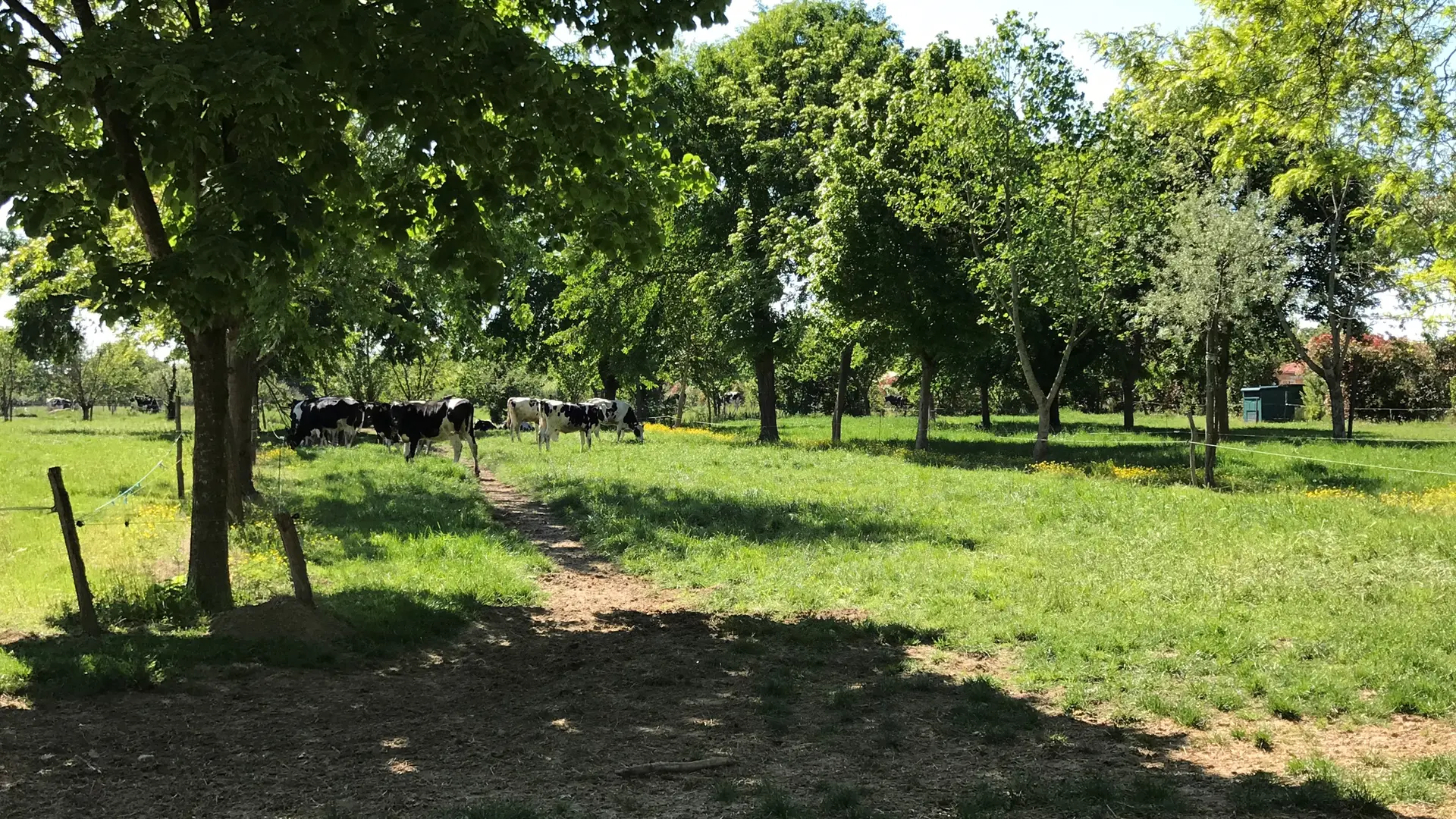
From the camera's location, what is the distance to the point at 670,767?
5.88 m

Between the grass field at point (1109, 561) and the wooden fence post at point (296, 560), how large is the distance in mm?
4290

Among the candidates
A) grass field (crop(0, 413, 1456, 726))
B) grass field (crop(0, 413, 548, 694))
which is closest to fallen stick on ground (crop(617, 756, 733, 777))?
grass field (crop(0, 413, 1456, 726))

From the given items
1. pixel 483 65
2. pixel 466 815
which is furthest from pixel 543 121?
pixel 466 815

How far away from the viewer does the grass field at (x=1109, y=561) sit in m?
7.80

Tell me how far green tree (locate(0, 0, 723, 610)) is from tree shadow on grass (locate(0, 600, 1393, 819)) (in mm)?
2920

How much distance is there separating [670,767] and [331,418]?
116 ft

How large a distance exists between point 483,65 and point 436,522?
363 inches

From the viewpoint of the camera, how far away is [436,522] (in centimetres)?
1536

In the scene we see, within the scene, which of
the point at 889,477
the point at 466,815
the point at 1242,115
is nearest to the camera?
the point at 466,815

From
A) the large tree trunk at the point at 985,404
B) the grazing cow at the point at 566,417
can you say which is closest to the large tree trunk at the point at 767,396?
the grazing cow at the point at 566,417

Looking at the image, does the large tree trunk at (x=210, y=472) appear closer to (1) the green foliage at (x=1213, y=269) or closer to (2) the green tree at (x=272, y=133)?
(2) the green tree at (x=272, y=133)

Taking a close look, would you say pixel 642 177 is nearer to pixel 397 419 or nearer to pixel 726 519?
pixel 726 519

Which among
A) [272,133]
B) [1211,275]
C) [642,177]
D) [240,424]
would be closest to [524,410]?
[240,424]

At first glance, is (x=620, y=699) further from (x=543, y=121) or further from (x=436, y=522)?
(x=436, y=522)
